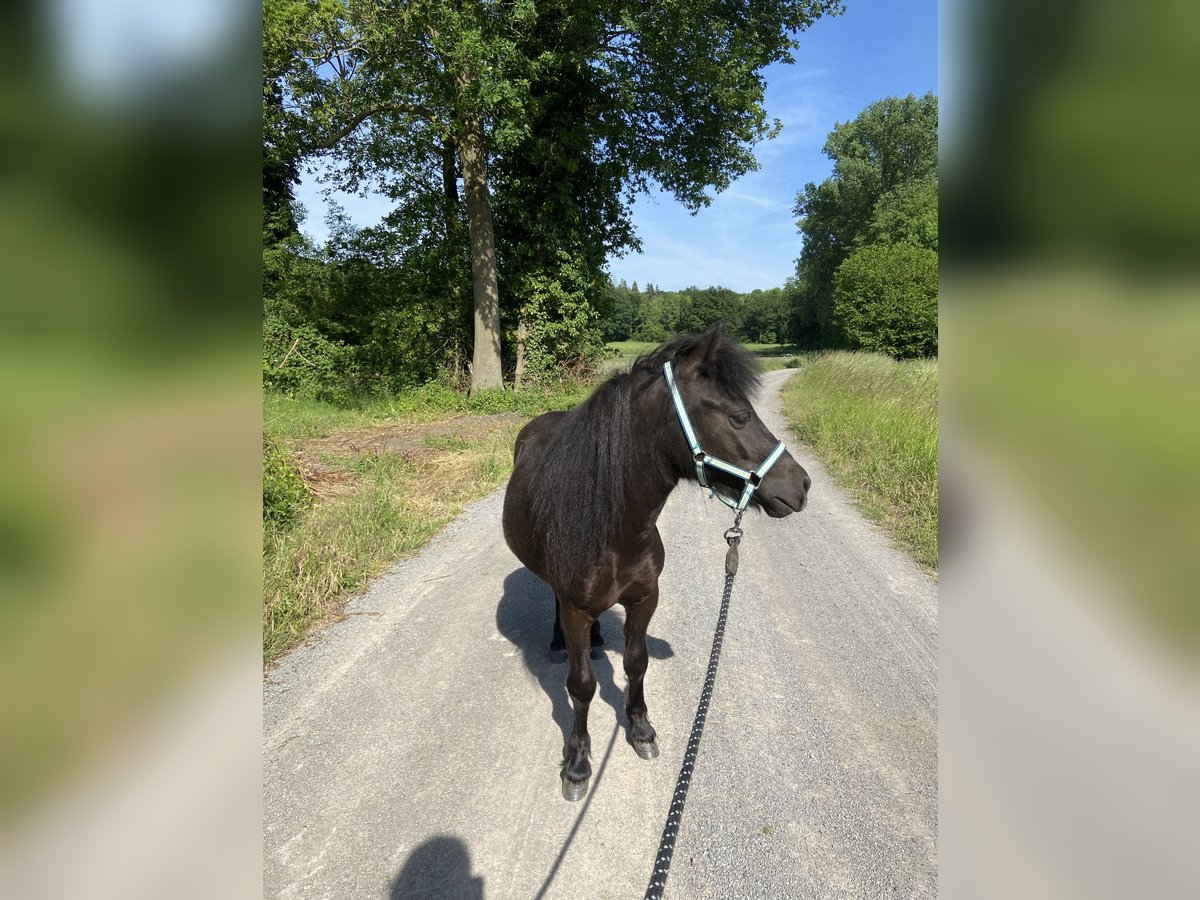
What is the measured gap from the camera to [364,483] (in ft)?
21.1

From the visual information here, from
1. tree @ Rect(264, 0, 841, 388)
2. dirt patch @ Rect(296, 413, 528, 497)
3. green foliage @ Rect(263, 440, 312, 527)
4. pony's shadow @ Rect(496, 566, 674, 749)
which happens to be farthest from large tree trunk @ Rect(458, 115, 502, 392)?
pony's shadow @ Rect(496, 566, 674, 749)

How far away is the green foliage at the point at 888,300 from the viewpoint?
25.1m

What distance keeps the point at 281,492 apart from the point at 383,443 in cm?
357

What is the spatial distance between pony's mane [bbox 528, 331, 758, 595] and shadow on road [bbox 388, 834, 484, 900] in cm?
114

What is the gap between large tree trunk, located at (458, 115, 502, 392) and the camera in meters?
12.6

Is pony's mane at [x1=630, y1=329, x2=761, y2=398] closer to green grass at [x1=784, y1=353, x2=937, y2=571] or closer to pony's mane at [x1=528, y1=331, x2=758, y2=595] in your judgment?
pony's mane at [x1=528, y1=331, x2=758, y2=595]
